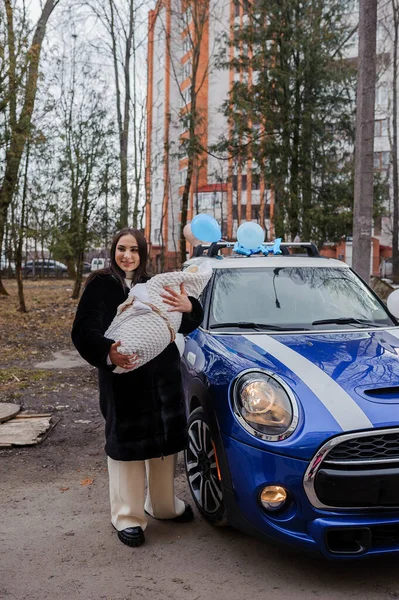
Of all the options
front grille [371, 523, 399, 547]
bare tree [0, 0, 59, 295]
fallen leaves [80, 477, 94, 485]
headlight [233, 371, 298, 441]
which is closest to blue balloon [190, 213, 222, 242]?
fallen leaves [80, 477, 94, 485]

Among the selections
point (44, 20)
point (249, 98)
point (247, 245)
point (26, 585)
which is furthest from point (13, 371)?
point (44, 20)

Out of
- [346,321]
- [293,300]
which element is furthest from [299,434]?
[293,300]

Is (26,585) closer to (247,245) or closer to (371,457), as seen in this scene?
(371,457)

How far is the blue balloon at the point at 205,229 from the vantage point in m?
5.91

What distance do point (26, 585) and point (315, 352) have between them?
2.00m

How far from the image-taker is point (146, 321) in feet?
11.2

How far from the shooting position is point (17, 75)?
11.1m

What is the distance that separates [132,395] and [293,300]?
1.62 meters

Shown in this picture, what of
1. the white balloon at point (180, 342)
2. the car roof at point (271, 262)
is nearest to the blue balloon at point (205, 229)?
the car roof at point (271, 262)

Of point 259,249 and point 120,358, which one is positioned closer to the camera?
point 120,358

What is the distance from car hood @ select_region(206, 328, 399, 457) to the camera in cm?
296

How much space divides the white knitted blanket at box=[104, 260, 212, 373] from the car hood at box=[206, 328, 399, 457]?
1.47 feet

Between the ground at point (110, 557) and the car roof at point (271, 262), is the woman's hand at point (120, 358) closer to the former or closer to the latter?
the ground at point (110, 557)

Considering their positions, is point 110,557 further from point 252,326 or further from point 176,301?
point 252,326
